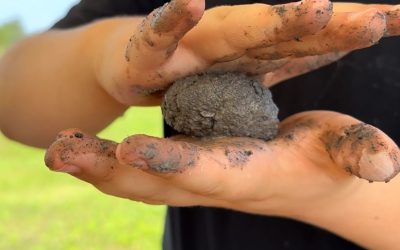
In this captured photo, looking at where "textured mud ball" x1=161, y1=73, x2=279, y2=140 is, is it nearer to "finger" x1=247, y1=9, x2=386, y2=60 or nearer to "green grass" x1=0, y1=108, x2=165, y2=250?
"finger" x1=247, y1=9, x2=386, y2=60

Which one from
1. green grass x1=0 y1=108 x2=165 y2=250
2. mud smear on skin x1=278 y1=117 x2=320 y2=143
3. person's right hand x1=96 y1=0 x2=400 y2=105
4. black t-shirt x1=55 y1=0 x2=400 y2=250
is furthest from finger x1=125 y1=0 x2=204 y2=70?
green grass x1=0 y1=108 x2=165 y2=250

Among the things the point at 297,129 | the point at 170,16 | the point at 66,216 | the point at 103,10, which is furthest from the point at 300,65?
the point at 66,216

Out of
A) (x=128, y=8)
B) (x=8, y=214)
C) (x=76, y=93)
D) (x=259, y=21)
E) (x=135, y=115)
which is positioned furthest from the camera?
(x=135, y=115)

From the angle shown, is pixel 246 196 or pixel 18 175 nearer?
pixel 246 196

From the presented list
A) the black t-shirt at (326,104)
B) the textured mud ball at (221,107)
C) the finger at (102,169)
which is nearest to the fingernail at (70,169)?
the finger at (102,169)

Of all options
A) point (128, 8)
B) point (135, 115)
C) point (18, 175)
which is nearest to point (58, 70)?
point (128, 8)

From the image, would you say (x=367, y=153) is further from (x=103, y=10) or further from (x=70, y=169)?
(x=103, y=10)

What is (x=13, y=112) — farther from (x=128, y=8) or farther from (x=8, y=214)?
(x=8, y=214)

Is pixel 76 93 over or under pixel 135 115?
over
